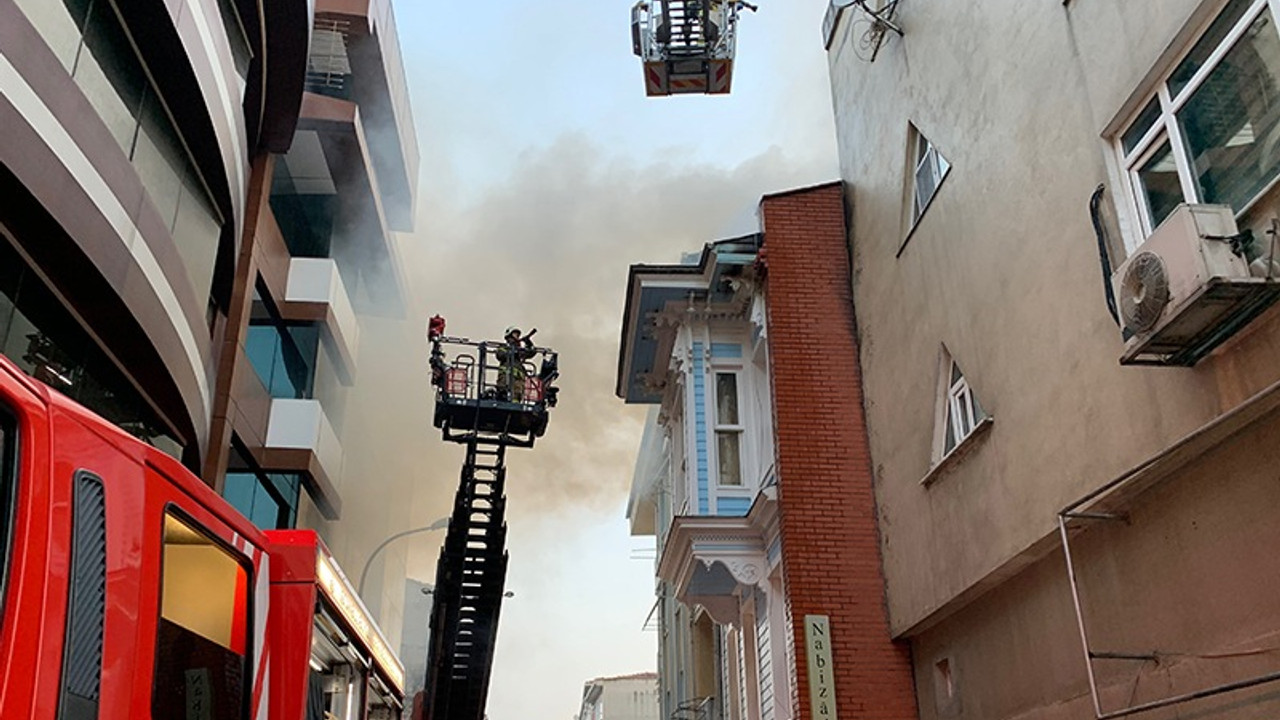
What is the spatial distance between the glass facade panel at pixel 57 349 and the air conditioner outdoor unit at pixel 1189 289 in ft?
23.2

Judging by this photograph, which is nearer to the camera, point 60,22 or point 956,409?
point 60,22

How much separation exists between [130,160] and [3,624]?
893 cm

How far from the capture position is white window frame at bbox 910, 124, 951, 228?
415 inches

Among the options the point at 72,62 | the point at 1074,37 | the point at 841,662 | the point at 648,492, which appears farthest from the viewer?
the point at 648,492

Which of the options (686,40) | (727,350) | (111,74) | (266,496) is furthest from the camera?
(266,496)

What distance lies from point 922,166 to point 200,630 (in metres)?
8.87

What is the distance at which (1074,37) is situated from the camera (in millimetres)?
7746

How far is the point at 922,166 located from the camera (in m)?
11.2

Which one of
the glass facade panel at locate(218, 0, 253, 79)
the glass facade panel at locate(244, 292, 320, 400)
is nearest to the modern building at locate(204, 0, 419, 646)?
the glass facade panel at locate(244, 292, 320, 400)

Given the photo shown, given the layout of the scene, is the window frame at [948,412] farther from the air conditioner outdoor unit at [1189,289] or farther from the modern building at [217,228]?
the modern building at [217,228]

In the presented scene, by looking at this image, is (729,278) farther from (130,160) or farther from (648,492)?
(648,492)

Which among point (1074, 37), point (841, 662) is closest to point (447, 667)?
point (841, 662)

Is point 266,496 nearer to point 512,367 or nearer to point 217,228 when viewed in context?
point 217,228

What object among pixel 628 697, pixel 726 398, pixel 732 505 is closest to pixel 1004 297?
pixel 732 505
